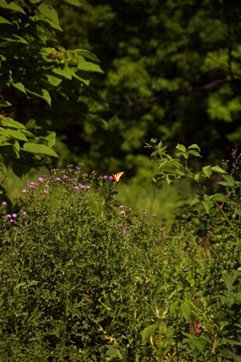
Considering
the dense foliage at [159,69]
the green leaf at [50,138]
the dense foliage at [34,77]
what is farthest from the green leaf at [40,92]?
the dense foliage at [159,69]

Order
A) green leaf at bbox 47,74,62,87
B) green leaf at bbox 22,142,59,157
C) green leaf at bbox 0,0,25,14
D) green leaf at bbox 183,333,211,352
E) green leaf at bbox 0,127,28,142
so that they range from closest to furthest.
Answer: green leaf at bbox 183,333,211,352 → green leaf at bbox 0,127,28,142 → green leaf at bbox 0,0,25,14 → green leaf at bbox 22,142,59,157 → green leaf at bbox 47,74,62,87

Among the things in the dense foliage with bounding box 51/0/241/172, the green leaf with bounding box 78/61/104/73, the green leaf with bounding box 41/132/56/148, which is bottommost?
the green leaf with bounding box 41/132/56/148

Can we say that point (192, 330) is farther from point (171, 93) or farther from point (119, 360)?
point (171, 93)

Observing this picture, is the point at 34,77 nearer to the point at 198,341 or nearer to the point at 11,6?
the point at 11,6

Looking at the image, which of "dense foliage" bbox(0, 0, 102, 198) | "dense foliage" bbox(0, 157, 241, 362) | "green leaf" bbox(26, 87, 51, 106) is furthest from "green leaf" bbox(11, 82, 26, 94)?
"dense foliage" bbox(0, 157, 241, 362)

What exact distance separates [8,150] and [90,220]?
986mm

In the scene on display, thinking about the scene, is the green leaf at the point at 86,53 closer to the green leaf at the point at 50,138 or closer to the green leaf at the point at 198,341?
the green leaf at the point at 50,138

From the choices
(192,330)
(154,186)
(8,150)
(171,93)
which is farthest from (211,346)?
(171,93)

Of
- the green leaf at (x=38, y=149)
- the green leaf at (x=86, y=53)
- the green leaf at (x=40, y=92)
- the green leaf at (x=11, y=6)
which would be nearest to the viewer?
the green leaf at (x=11, y=6)

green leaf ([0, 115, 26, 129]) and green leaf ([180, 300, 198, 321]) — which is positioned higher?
green leaf ([0, 115, 26, 129])

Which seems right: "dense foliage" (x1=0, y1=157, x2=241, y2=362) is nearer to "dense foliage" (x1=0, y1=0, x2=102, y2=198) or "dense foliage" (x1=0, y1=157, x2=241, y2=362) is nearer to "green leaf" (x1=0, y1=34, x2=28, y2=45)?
"dense foliage" (x1=0, y1=0, x2=102, y2=198)

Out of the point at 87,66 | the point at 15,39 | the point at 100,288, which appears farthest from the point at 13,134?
the point at 100,288

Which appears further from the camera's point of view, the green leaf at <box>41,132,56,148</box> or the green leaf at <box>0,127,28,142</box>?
the green leaf at <box>41,132,56,148</box>

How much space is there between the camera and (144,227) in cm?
488
